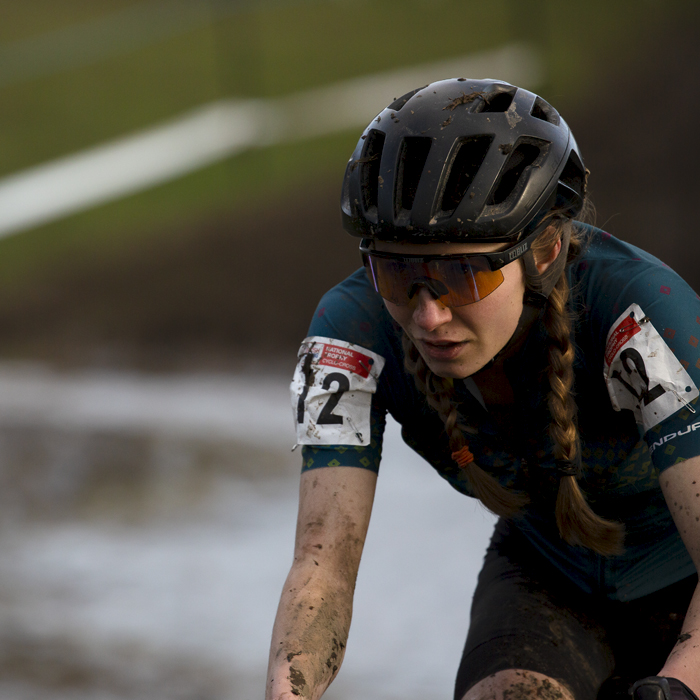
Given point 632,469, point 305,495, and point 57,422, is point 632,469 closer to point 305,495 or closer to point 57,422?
point 305,495

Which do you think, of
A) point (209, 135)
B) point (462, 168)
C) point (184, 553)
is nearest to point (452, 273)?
point (462, 168)

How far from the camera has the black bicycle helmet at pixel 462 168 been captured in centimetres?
230

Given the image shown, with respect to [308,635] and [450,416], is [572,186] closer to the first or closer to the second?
[450,416]

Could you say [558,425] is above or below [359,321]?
below

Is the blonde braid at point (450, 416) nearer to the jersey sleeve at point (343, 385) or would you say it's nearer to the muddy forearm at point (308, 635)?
the jersey sleeve at point (343, 385)

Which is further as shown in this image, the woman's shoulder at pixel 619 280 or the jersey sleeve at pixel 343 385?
the jersey sleeve at pixel 343 385

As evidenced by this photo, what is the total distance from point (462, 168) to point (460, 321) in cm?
36

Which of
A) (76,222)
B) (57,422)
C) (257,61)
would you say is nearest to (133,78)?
(257,61)

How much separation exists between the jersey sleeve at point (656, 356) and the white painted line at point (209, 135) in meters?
10.2

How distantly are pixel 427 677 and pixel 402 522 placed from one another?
1369 mm

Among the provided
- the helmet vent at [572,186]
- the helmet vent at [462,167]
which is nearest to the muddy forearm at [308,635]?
the helmet vent at [462,167]

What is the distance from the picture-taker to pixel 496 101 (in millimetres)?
2520

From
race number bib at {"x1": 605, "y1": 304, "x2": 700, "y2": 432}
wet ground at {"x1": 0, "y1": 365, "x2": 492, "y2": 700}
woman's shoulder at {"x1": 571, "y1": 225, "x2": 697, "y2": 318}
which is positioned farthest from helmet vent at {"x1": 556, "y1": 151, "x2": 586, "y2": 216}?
wet ground at {"x1": 0, "y1": 365, "x2": 492, "y2": 700}

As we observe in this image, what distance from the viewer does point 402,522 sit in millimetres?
6004
